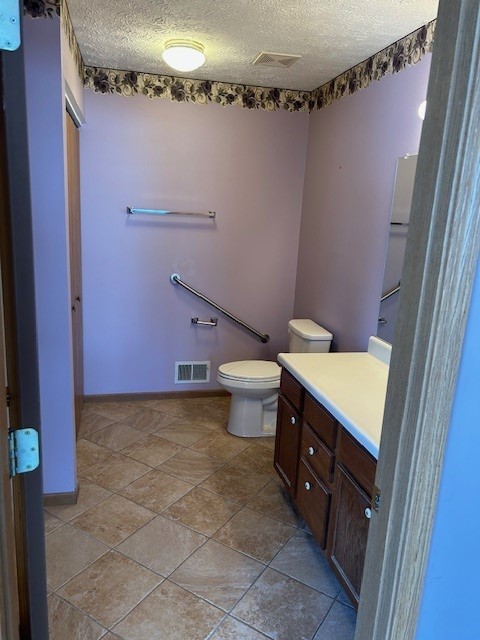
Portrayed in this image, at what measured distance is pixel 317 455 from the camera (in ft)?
6.72

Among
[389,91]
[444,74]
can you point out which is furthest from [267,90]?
[444,74]

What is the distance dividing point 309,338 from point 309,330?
106mm

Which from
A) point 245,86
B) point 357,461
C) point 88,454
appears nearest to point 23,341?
point 357,461

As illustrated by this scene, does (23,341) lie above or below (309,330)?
above

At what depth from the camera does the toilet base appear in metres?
3.26

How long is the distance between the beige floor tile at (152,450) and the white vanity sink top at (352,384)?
3.46ft

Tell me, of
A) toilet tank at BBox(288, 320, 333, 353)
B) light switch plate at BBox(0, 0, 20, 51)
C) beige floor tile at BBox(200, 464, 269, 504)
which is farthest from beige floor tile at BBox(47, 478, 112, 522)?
light switch plate at BBox(0, 0, 20, 51)

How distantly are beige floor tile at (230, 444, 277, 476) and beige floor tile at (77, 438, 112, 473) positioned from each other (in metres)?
0.79

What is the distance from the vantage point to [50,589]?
1.90 meters

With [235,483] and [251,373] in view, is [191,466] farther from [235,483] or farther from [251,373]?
[251,373]

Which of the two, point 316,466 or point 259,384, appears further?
point 259,384

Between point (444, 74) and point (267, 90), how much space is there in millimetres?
3051

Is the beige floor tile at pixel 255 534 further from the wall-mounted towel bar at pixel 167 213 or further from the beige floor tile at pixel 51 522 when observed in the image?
the wall-mounted towel bar at pixel 167 213

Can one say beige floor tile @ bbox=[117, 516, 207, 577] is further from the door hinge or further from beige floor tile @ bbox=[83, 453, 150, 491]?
the door hinge
